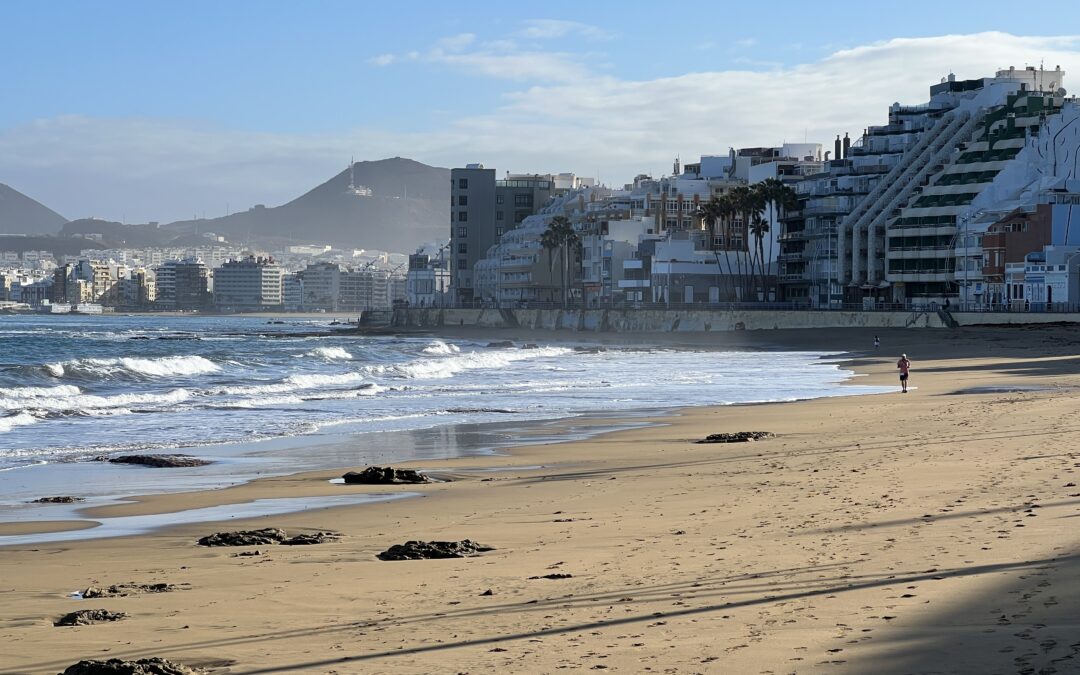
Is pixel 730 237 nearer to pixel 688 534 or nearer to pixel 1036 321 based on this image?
pixel 1036 321

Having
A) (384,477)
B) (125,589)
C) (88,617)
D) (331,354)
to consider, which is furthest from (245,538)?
(331,354)

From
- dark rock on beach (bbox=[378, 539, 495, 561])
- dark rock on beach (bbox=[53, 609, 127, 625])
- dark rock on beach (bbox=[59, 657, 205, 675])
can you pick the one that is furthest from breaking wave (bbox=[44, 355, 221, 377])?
dark rock on beach (bbox=[59, 657, 205, 675])

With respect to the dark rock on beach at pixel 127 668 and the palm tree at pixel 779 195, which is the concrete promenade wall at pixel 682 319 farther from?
the dark rock on beach at pixel 127 668

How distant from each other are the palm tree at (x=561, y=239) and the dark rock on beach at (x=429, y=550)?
131363 mm

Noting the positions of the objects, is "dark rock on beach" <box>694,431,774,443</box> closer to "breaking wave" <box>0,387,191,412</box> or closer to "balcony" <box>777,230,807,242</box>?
"breaking wave" <box>0,387,191,412</box>

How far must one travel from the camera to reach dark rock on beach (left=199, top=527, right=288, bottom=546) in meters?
12.9

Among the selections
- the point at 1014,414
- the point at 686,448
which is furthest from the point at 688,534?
the point at 1014,414

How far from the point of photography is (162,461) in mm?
20969

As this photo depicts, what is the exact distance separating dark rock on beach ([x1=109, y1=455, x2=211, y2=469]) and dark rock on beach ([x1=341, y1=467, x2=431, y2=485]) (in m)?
3.56

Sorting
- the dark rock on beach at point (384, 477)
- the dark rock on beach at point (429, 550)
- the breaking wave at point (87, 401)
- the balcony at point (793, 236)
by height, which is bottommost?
the breaking wave at point (87, 401)

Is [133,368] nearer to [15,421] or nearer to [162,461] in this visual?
[15,421]

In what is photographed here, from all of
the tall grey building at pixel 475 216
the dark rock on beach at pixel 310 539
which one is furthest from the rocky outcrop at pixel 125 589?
the tall grey building at pixel 475 216

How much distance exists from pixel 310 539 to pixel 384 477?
17.6ft

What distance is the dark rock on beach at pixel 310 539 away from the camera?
12902 mm
